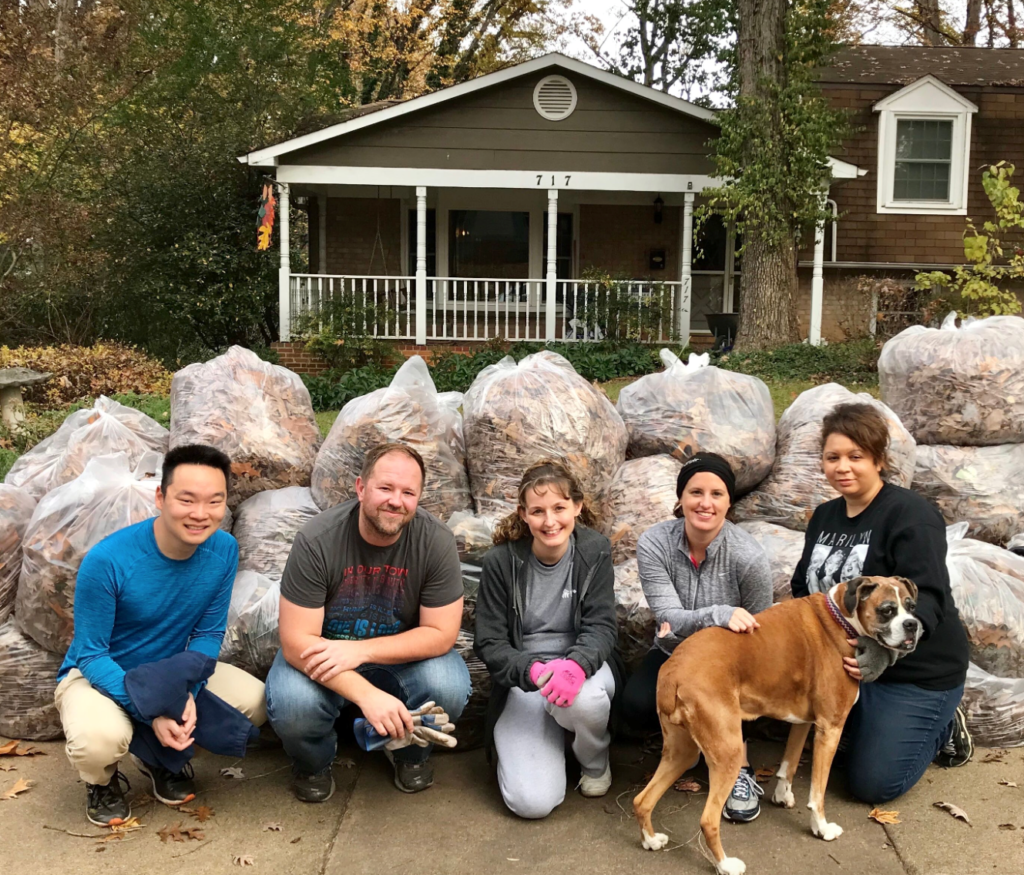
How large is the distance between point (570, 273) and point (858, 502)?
13333mm

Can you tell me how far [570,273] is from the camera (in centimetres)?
1616

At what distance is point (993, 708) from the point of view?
11.3ft

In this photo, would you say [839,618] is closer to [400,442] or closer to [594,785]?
[594,785]

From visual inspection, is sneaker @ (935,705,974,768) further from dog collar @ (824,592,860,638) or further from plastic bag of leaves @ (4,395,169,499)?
plastic bag of leaves @ (4,395,169,499)

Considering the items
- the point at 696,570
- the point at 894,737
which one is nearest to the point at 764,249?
the point at 696,570

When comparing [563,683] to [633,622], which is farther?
[633,622]

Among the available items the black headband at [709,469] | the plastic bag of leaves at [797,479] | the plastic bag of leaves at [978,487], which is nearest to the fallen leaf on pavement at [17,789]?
the black headband at [709,469]

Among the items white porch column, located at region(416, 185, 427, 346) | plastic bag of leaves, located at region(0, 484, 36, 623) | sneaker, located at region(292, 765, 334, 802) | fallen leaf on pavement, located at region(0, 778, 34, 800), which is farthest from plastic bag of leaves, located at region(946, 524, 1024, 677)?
white porch column, located at region(416, 185, 427, 346)

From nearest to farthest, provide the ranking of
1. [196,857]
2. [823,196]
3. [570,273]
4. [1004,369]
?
[196,857] < [1004,369] < [823,196] < [570,273]

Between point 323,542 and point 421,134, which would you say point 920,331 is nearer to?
point 323,542

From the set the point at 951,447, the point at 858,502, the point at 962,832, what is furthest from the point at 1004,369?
the point at 962,832

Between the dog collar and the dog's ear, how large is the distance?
7 cm

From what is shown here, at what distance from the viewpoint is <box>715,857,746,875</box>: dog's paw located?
2.66 metres

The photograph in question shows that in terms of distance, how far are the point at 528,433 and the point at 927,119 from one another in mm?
13912
